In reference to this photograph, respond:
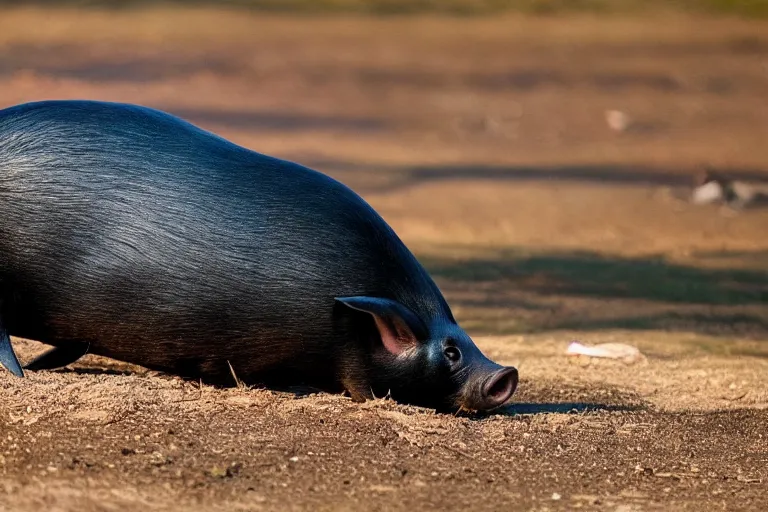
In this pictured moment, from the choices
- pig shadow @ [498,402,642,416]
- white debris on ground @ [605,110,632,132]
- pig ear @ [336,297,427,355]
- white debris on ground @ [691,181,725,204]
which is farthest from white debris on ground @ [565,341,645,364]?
white debris on ground @ [605,110,632,132]

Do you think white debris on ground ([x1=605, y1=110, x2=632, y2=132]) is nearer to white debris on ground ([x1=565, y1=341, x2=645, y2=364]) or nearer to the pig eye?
white debris on ground ([x1=565, y1=341, x2=645, y2=364])

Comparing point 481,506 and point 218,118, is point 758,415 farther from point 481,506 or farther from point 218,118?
point 218,118

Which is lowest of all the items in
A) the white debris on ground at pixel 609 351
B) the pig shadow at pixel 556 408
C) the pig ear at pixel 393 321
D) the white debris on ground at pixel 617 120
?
the pig shadow at pixel 556 408

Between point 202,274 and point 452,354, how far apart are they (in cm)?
109

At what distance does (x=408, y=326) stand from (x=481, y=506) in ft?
3.53

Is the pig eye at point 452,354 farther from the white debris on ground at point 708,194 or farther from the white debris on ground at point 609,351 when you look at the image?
the white debris on ground at point 708,194

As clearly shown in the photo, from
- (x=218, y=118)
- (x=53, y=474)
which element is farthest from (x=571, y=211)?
(x=53, y=474)

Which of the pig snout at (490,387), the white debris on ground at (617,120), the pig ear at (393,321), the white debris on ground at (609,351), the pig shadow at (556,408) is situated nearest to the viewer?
the pig ear at (393,321)

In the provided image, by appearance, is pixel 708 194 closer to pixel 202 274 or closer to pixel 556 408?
pixel 556 408

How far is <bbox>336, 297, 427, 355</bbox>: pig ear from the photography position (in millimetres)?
5176

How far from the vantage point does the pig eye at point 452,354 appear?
5422 millimetres

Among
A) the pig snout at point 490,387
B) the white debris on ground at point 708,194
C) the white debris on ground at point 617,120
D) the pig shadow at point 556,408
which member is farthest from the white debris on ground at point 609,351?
the white debris on ground at point 617,120

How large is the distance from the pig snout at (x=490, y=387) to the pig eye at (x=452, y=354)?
103 millimetres

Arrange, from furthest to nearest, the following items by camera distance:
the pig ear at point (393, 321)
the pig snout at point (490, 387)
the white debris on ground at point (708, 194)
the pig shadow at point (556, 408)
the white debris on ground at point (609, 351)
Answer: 1. the white debris on ground at point (708, 194)
2. the white debris on ground at point (609, 351)
3. the pig shadow at point (556, 408)
4. the pig snout at point (490, 387)
5. the pig ear at point (393, 321)
